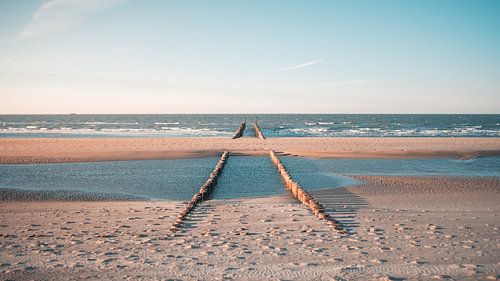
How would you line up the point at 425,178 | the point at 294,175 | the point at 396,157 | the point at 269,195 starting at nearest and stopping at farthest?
1. the point at 269,195
2. the point at 425,178
3. the point at 294,175
4. the point at 396,157

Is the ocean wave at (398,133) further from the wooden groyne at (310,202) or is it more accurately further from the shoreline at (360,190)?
the wooden groyne at (310,202)

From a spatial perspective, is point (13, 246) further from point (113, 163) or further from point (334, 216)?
point (113, 163)

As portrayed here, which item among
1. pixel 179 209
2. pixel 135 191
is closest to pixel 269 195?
pixel 179 209

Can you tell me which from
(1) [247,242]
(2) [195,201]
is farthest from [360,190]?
(1) [247,242]

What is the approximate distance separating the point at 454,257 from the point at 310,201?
3.96 metres

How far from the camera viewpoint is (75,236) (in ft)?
23.6

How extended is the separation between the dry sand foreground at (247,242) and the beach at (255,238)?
0.06 feet

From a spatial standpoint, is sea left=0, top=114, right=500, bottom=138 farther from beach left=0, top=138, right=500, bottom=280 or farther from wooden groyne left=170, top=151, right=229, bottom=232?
beach left=0, top=138, right=500, bottom=280

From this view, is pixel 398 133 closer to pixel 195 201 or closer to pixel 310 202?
pixel 310 202

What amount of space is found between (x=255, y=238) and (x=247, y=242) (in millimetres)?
274

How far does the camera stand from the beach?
18.2 ft

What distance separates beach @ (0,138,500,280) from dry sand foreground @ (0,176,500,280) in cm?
2

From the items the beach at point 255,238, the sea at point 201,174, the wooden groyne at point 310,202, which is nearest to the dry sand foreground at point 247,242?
the beach at point 255,238

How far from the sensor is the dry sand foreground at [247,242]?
5.53 metres
